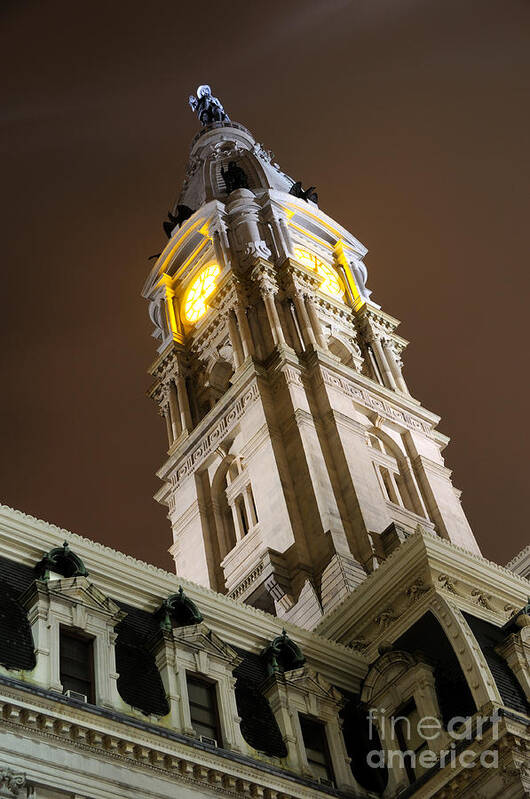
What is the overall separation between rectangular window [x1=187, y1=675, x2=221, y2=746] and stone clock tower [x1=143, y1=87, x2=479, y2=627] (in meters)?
18.9

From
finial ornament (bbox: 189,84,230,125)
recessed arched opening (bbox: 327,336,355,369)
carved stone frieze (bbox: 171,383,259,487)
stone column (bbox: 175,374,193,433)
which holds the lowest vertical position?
carved stone frieze (bbox: 171,383,259,487)

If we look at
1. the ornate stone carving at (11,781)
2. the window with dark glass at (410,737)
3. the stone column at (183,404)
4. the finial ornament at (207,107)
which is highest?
the finial ornament at (207,107)

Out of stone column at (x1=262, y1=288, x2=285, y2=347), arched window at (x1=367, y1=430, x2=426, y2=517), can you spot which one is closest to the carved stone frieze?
stone column at (x1=262, y1=288, x2=285, y2=347)

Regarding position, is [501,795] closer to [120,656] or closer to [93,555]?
[120,656]

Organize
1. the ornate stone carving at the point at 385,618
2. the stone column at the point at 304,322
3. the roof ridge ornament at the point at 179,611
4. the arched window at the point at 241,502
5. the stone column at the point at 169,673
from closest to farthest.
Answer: the stone column at the point at 169,673
the roof ridge ornament at the point at 179,611
the ornate stone carving at the point at 385,618
the arched window at the point at 241,502
the stone column at the point at 304,322

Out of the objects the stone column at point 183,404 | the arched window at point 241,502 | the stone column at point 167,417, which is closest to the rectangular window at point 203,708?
the arched window at point 241,502

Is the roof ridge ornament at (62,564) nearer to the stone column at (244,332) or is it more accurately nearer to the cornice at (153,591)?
the cornice at (153,591)

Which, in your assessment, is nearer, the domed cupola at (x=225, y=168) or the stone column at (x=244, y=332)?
the stone column at (x=244, y=332)

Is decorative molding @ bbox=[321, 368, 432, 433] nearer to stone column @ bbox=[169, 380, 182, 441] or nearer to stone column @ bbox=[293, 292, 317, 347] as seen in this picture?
stone column @ bbox=[293, 292, 317, 347]

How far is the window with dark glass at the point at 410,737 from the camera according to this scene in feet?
111

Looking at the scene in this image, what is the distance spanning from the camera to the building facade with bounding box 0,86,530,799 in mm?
29531

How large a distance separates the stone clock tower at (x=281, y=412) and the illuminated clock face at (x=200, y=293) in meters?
0.15

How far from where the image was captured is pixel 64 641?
1232 inches

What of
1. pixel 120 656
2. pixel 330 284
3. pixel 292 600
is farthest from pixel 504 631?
pixel 330 284
